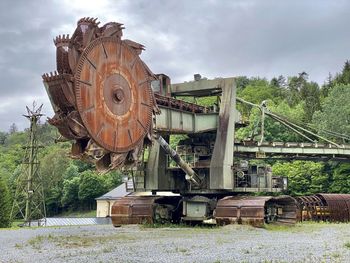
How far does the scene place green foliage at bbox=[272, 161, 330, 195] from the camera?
5059 cm

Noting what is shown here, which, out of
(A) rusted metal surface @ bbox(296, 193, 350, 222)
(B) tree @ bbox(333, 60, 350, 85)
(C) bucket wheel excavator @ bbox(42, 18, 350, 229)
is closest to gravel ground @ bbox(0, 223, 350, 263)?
(C) bucket wheel excavator @ bbox(42, 18, 350, 229)

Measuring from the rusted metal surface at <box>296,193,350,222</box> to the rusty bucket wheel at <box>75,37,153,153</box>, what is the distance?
1601cm

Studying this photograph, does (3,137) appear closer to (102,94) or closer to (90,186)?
(90,186)

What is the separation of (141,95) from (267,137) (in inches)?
1775

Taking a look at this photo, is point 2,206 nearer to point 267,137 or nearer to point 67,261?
point 67,261

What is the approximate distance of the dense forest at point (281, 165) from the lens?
50.7 metres

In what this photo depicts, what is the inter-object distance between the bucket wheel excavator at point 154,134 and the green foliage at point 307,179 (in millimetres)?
21244

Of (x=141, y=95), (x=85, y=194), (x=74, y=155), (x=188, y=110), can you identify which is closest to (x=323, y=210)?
(x=188, y=110)

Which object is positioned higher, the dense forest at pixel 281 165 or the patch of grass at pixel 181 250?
the dense forest at pixel 281 165

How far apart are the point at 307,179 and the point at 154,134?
35.1m

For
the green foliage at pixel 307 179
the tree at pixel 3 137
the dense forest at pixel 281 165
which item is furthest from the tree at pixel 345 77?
the tree at pixel 3 137

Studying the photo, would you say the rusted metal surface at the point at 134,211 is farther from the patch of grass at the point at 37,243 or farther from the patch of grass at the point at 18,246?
the patch of grass at the point at 18,246

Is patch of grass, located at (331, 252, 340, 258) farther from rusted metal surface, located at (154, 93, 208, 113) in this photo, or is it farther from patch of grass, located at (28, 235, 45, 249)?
rusted metal surface, located at (154, 93, 208, 113)

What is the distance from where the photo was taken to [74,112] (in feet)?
54.2
